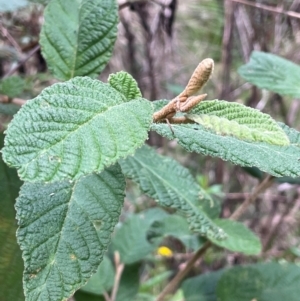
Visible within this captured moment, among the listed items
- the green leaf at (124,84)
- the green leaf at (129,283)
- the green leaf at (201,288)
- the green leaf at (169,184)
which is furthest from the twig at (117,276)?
the green leaf at (124,84)

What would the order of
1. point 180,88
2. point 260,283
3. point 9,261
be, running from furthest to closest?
point 180,88 → point 260,283 → point 9,261

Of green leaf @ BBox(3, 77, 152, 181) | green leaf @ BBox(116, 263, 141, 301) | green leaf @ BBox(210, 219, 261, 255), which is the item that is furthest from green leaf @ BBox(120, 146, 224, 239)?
green leaf @ BBox(116, 263, 141, 301)

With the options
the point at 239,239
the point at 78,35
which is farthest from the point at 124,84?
the point at 239,239

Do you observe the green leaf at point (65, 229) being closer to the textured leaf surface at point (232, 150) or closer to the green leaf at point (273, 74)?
the textured leaf surface at point (232, 150)

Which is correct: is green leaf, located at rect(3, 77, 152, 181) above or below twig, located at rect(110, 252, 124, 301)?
above

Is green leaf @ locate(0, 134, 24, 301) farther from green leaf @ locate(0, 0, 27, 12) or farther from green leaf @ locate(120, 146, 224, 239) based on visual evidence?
green leaf @ locate(0, 0, 27, 12)

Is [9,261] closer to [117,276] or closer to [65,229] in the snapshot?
[65,229]
